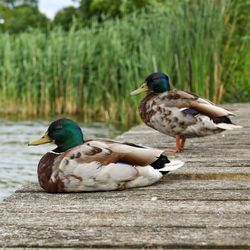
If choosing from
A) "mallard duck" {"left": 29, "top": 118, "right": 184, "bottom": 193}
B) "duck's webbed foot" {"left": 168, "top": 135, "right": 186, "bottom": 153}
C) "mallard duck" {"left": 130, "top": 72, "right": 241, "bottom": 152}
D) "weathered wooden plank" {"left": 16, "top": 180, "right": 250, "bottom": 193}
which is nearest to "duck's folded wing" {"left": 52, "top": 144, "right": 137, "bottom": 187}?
"mallard duck" {"left": 29, "top": 118, "right": 184, "bottom": 193}

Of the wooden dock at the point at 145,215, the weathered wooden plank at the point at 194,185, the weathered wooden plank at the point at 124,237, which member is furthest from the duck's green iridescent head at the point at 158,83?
the weathered wooden plank at the point at 124,237

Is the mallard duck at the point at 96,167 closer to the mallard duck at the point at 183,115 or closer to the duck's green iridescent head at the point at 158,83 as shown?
the mallard duck at the point at 183,115

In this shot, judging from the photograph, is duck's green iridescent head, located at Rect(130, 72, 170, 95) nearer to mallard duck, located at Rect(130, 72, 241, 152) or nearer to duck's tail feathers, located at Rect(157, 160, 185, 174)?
mallard duck, located at Rect(130, 72, 241, 152)

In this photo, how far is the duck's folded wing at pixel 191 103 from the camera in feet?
12.8

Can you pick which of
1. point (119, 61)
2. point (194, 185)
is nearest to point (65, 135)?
point (194, 185)

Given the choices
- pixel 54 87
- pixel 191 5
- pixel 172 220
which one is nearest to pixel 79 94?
pixel 54 87

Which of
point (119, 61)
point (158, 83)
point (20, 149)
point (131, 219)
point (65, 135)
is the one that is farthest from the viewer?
point (119, 61)

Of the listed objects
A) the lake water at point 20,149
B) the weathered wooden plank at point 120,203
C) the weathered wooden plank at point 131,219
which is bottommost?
the lake water at point 20,149

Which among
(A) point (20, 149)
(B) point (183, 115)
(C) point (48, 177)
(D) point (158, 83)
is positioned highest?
(D) point (158, 83)

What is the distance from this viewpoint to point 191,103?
3.93 meters

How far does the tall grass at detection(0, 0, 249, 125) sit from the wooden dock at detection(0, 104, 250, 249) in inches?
187

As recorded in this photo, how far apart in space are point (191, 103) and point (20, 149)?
449 centimetres

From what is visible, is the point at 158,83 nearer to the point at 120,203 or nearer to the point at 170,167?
the point at 170,167

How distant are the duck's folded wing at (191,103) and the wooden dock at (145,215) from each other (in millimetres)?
556
